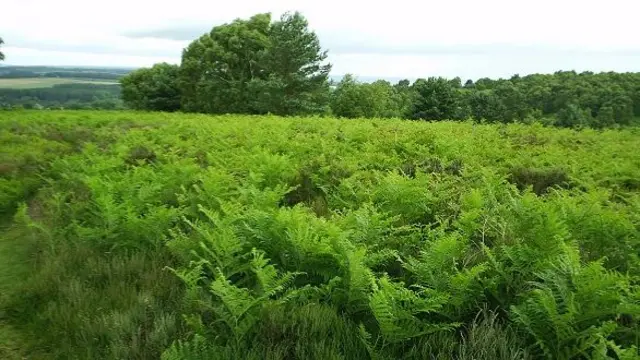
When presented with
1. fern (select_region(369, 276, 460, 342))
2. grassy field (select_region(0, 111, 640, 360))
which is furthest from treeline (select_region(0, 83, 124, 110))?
fern (select_region(369, 276, 460, 342))

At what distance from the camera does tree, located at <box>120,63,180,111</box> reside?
55812 mm

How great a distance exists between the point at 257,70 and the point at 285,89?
4840 millimetres

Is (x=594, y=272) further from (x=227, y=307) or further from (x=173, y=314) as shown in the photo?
(x=173, y=314)

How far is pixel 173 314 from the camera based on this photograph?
397 cm

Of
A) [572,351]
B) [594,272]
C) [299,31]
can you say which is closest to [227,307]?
[572,351]

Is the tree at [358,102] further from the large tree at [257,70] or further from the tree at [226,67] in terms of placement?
the tree at [226,67]

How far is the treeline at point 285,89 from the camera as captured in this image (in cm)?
4297

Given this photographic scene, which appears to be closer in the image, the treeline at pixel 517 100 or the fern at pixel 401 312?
the fern at pixel 401 312

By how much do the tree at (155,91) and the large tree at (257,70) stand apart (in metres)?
6.49

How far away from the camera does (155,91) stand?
185ft

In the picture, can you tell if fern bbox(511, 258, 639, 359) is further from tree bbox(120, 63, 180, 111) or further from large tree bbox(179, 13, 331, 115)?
tree bbox(120, 63, 180, 111)

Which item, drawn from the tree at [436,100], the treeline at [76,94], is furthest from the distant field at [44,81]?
the tree at [436,100]

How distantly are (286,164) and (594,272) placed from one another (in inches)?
221

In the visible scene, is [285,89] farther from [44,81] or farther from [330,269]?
[44,81]
